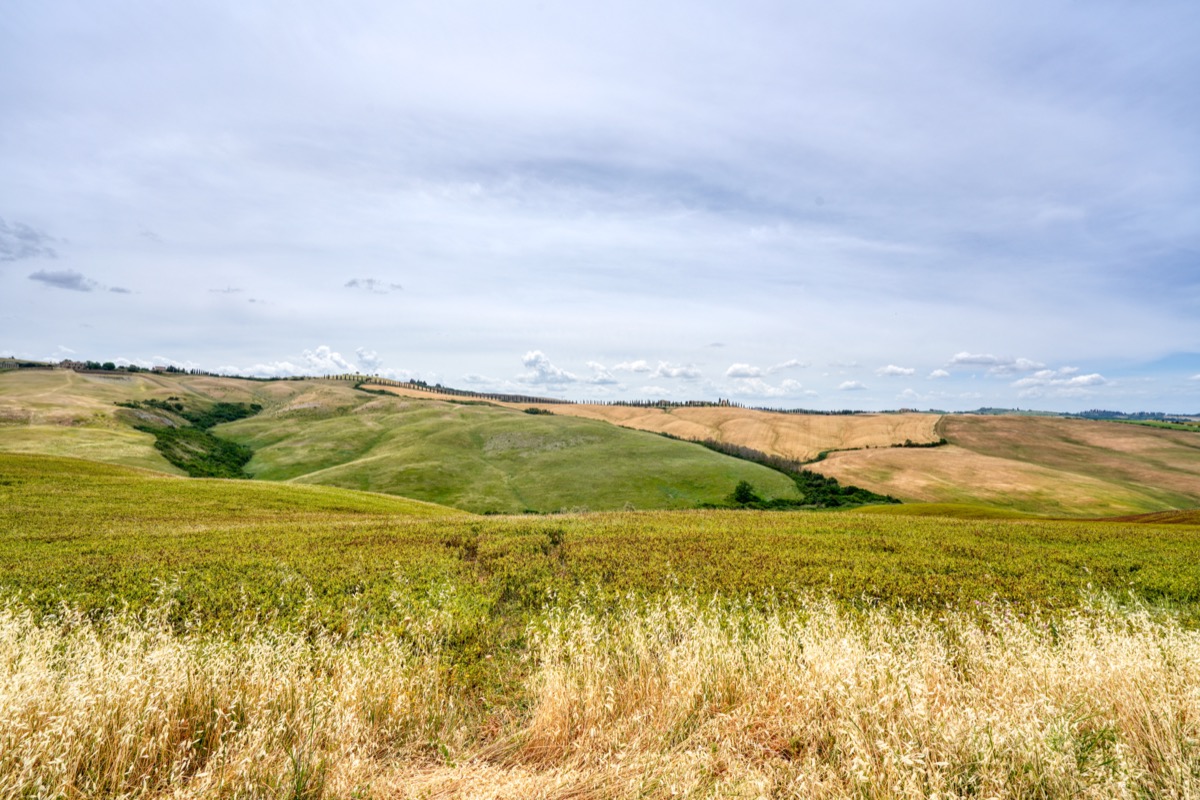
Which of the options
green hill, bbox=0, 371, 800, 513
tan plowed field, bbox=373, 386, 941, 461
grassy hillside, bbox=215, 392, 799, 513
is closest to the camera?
green hill, bbox=0, 371, 800, 513

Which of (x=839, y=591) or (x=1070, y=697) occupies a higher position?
(x=1070, y=697)

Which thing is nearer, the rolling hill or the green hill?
the green hill

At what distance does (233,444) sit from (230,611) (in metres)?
133

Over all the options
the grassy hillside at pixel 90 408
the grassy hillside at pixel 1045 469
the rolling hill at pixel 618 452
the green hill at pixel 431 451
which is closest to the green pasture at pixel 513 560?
the rolling hill at pixel 618 452

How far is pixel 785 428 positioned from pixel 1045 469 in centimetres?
6011

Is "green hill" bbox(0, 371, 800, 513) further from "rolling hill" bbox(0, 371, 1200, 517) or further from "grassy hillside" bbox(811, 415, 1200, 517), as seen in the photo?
"grassy hillside" bbox(811, 415, 1200, 517)

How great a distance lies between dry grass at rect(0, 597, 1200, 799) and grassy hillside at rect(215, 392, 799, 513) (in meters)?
74.3

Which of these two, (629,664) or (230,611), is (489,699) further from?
(230,611)

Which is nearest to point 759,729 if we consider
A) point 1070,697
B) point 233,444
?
point 1070,697

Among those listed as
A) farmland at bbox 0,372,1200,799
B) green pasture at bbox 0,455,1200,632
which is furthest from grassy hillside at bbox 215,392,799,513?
green pasture at bbox 0,455,1200,632

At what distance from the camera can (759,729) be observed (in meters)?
6.92

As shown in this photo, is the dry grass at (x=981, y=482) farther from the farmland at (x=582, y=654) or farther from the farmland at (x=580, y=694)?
the farmland at (x=580, y=694)

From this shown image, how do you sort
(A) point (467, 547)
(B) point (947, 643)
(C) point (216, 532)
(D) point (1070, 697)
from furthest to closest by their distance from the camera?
(C) point (216, 532), (A) point (467, 547), (B) point (947, 643), (D) point (1070, 697)

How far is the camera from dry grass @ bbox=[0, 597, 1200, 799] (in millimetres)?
5285
